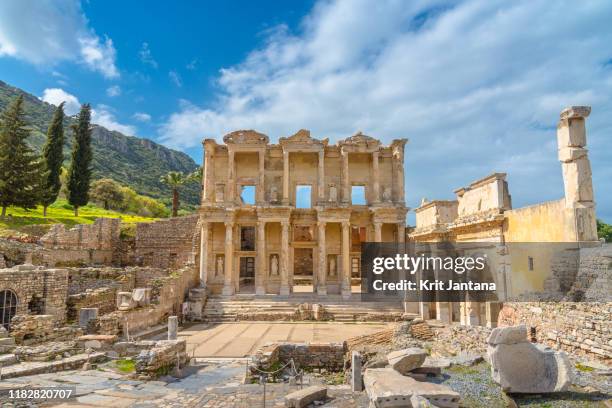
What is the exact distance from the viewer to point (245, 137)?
95.9 feet

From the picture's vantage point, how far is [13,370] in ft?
29.9

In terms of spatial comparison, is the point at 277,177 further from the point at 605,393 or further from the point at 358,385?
the point at 605,393

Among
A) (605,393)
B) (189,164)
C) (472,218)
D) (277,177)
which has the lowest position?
(605,393)

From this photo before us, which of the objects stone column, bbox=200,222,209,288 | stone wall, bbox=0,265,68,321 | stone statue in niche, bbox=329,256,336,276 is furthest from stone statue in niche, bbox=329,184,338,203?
stone wall, bbox=0,265,68,321

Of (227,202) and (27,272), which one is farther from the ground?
(227,202)

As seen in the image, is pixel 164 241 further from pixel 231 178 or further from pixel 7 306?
pixel 7 306

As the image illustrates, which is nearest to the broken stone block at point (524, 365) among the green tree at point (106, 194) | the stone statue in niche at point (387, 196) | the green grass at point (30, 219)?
the stone statue in niche at point (387, 196)

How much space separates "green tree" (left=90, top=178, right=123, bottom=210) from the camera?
54.0 metres

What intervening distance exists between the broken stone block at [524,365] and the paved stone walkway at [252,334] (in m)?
9.76

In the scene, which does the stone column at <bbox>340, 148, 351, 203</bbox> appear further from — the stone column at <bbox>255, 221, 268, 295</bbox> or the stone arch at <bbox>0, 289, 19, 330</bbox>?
the stone arch at <bbox>0, 289, 19, 330</bbox>

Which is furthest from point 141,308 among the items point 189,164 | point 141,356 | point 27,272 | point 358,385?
point 189,164

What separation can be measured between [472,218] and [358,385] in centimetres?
845

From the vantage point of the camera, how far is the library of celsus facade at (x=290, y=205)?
27.9m

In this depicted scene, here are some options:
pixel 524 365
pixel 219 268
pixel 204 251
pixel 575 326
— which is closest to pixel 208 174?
pixel 204 251
